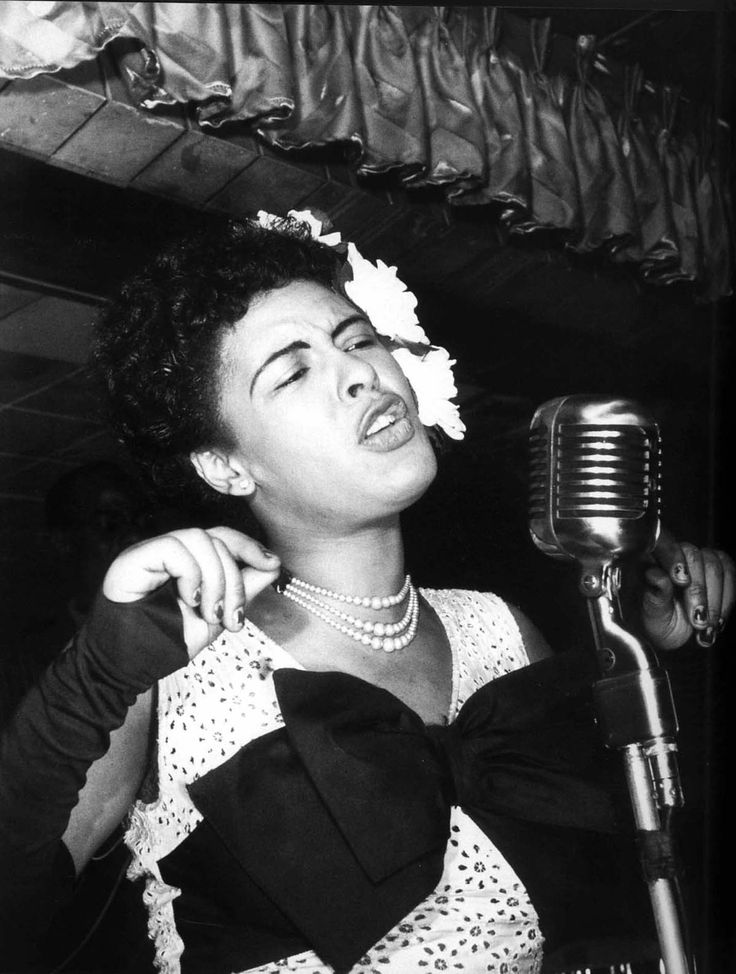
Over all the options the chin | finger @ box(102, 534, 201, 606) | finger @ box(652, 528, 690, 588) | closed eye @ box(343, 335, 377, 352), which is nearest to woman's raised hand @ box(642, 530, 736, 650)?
finger @ box(652, 528, 690, 588)

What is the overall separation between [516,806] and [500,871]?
56 mm

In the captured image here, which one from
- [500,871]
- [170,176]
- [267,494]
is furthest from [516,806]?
[170,176]

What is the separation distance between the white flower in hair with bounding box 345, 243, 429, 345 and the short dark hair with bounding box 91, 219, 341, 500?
0.28 ft

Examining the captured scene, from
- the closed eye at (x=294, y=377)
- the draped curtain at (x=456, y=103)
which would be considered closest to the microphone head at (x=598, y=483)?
the closed eye at (x=294, y=377)

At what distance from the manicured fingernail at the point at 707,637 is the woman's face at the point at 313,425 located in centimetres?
31

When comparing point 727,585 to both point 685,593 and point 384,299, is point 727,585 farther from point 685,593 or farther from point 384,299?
point 384,299

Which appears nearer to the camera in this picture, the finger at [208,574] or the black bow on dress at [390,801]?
the finger at [208,574]

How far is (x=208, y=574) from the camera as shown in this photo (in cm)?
69

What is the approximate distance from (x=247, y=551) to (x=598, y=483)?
0.87ft

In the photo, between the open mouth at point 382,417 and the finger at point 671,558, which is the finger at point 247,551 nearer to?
the open mouth at point 382,417

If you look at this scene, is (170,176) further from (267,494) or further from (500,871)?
(500,871)

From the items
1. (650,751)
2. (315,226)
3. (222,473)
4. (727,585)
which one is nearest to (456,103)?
(315,226)

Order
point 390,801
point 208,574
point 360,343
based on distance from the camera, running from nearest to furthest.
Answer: point 208,574, point 390,801, point 360,343

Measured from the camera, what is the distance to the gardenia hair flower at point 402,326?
93cm
